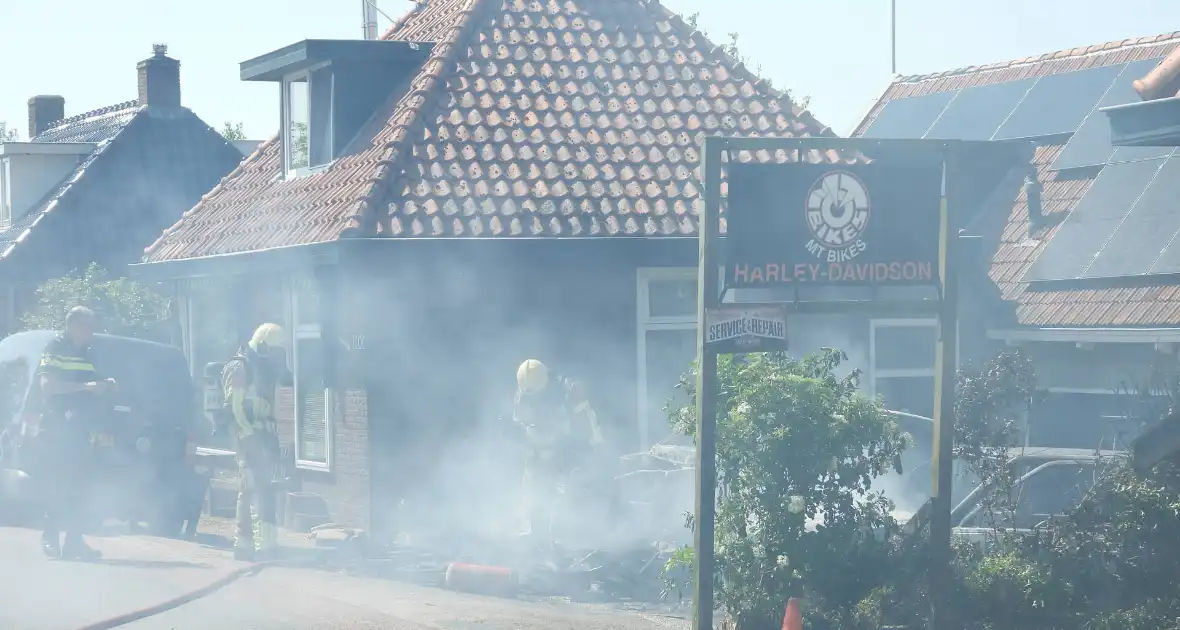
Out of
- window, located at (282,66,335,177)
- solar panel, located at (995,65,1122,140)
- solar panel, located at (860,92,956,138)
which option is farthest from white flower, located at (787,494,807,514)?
solar panel, located at (860,92,956,138)

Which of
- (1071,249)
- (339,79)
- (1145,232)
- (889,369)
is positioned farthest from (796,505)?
(1071,249)

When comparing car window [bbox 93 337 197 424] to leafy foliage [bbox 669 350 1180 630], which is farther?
car window [bbox 93 337 197 424]

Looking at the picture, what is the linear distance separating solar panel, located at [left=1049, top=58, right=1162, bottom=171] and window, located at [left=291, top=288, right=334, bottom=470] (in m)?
9.86

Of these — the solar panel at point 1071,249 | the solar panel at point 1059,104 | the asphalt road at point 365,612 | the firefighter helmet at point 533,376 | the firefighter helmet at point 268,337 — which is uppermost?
the solar panel at point 1059,104

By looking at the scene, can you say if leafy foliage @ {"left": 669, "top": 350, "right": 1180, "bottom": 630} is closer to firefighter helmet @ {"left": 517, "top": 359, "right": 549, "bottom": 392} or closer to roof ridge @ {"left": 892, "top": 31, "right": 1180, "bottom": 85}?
firefighter helmet @ {"left": 517, "top": 359, "right": 549, "bottom": 392}

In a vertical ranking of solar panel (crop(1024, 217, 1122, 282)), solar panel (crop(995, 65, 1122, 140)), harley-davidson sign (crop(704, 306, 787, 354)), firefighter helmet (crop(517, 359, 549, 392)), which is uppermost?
solar panel (crop(995, 65, 1122, 140))

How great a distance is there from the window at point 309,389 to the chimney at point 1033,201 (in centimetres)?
911

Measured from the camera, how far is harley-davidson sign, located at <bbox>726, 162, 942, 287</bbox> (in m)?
8.48

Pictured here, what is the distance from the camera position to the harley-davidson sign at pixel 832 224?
8477mm

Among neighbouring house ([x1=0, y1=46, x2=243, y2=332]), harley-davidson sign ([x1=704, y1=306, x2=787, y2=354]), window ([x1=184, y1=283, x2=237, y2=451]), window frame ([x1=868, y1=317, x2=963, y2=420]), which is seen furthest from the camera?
neighbouring house ([x1=0, y1=46, x2=243, y2=332])

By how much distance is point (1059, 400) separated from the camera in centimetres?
1636

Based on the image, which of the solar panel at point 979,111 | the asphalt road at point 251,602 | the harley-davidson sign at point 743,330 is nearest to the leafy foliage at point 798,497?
the harley-davidson sign at point 743,330

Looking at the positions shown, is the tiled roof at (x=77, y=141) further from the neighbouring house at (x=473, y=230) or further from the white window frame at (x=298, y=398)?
the white window frame at (x=298, y=398)

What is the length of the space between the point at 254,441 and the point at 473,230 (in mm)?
2789
